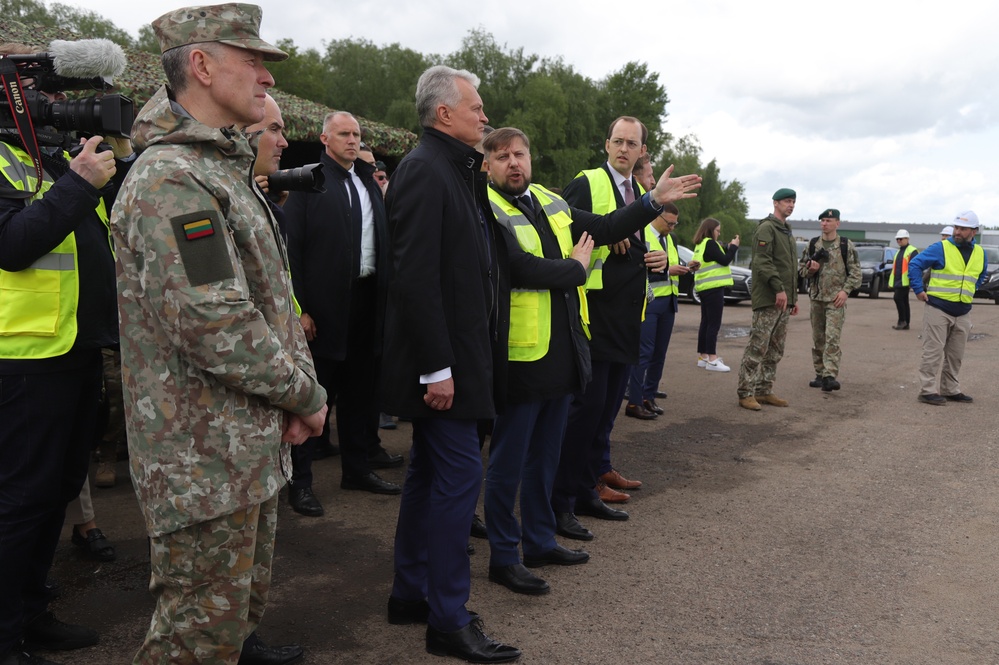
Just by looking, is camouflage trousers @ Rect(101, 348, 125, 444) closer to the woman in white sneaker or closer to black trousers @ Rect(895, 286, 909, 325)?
the woman in white sneaker

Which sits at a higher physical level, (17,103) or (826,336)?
(17,103)

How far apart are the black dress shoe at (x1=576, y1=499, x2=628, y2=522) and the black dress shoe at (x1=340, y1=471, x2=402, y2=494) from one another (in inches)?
44.9

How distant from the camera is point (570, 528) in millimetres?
4504

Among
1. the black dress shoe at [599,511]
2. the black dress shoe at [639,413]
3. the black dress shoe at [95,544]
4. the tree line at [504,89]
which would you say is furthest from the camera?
the tree line at [504,89]

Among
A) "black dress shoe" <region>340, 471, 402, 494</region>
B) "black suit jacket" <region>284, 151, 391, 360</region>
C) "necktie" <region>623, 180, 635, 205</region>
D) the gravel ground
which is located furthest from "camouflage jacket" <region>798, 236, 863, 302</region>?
"black suit jacket" <region>284, 151, 391, 360</region>

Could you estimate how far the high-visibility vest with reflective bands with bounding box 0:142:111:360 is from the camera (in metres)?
2.90

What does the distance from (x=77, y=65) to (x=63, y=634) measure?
2.12m

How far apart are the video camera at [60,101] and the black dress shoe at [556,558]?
2.61 meters

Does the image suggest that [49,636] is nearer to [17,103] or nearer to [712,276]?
[17,103]

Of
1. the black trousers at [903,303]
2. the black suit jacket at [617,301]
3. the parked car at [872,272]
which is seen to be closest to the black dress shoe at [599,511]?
Result: the black suit jacket at [617,301]

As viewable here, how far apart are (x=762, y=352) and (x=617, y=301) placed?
4.02 m

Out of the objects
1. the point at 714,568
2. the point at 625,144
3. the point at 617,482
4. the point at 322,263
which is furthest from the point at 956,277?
the point at 322,263

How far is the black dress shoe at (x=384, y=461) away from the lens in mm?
5820

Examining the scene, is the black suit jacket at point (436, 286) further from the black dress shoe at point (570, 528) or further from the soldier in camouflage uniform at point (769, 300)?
the soldier in camouflage uniform at point (769, 300)
